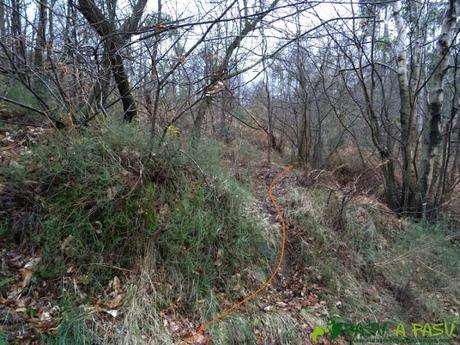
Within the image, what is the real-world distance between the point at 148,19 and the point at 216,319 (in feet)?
10.6

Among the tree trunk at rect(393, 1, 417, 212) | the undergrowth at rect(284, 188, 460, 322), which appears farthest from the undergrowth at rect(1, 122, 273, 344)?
the tree trunk at rect(393, 1, 417, 212)

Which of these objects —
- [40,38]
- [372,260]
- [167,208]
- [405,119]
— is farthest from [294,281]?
[40,38]

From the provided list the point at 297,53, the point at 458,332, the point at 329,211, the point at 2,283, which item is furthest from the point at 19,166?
the point at 297,53

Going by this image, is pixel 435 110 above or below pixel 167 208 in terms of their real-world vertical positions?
above

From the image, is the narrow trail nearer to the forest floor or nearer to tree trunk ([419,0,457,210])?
the forest floor

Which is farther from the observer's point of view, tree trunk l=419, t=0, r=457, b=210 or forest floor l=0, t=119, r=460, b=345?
tree trunk l=419, t=0, r=457, b=210

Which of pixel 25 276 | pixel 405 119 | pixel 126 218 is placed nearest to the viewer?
pixel 25 276

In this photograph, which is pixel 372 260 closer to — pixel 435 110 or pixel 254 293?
pixel 254 293

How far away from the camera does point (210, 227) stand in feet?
8.07
